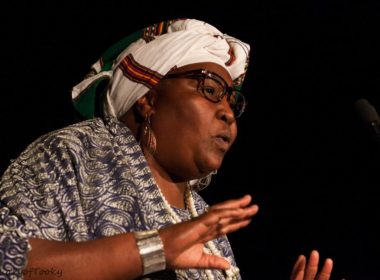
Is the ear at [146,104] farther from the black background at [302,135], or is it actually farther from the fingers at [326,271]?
the fingers at [326,271]

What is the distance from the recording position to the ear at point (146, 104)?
7.47 feet

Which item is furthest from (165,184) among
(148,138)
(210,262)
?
(210,262)

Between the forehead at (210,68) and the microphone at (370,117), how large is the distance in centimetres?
72

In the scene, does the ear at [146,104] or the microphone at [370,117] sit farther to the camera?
the ear at [146,104]

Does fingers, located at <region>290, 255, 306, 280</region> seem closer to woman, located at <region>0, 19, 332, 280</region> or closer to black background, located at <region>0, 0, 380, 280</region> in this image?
woman, located at <region>0, 19, 332, 280</region>

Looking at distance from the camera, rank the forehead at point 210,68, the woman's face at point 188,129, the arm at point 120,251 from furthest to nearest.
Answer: the forehead at point 210,68, the woman's face at point 188,129, the arm at point 120,251

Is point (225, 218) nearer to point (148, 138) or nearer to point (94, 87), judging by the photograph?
point (148, 138)

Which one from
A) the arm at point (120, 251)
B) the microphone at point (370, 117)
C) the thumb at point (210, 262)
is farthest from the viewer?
the microphone at point (370, 117)

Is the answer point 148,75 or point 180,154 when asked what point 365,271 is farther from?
point 148,75

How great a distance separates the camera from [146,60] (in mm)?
2275

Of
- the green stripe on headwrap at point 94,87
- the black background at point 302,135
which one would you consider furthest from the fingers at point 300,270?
the green stripe on headwrap at point 94,87

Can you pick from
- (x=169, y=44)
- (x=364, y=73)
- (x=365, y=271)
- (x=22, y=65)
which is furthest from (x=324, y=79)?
(x=22, y=65)

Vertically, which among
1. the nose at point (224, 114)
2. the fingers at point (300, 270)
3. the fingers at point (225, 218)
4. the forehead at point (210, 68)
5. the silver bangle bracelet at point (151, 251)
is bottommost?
the fingers at point (300, 270)

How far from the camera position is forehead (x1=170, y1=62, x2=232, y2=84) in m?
2.31
